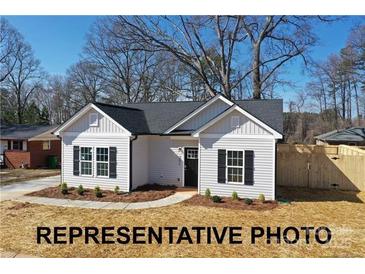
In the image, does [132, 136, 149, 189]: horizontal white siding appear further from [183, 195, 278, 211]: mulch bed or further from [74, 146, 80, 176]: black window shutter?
[183, 195, 278, 211]: mulch bed

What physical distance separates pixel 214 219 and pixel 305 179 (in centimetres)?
756

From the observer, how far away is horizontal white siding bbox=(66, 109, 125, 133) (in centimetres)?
1335

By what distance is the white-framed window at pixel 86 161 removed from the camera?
13750 mm

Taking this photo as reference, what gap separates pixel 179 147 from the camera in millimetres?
14062

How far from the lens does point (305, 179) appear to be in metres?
14.9

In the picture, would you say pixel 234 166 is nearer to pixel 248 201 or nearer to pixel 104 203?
pixel 248 201

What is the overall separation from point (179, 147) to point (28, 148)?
1462cm

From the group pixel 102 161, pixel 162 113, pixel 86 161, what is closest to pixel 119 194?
pixel 102 161

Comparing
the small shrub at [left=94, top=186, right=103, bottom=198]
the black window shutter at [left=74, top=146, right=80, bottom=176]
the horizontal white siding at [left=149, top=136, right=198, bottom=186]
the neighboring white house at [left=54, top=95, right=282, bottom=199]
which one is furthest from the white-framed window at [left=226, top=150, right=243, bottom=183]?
the black window shutter at [left=74, top=146, right=80, bottom=176]

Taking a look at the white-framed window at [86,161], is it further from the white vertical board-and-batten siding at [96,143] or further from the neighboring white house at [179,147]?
the white vertical board-and-batten siding at [96,143]

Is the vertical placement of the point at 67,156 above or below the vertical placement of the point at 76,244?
above

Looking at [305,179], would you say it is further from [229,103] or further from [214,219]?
[214,219]

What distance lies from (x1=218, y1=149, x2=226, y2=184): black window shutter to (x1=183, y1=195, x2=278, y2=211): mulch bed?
0.76 m
